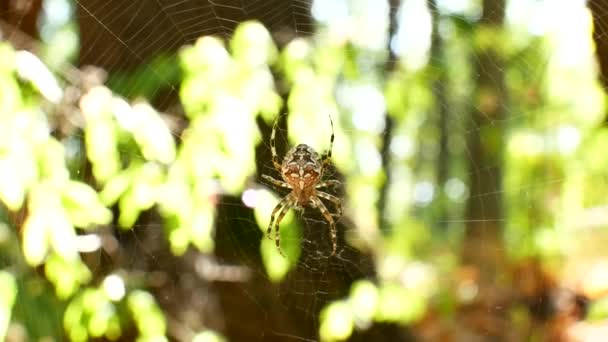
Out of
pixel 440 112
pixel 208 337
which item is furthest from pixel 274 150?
pixel 208 337

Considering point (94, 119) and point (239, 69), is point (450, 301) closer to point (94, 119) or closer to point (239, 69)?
point (239, 69)

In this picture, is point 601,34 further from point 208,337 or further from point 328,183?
point 208,337

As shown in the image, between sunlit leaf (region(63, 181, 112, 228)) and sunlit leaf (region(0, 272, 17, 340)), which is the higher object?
sunlit leaf (region(63, 181, 112, 228))

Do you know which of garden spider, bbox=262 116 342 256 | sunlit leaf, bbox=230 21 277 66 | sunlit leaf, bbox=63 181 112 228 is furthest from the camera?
garden spider, bbox=262 116 342 256

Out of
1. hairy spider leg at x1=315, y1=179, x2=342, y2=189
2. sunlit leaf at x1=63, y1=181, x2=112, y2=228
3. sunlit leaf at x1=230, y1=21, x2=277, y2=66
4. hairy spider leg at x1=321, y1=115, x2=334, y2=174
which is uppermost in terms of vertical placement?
sunlit leaf at x1=230, y1=21, x2=277, y2=66

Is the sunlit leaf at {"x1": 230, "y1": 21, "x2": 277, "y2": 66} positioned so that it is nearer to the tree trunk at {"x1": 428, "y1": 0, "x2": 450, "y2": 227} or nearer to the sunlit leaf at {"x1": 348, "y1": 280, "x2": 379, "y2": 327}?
the tree trunk at {"x1": 428, "y1": 0, "x2": 450, "y2": 227}

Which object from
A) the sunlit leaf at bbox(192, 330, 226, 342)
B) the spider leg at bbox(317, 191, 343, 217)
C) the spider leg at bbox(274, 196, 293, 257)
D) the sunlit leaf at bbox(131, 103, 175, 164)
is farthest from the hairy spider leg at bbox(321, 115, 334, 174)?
the sunlit leaf at bbox(192, 330, 226, 342)
